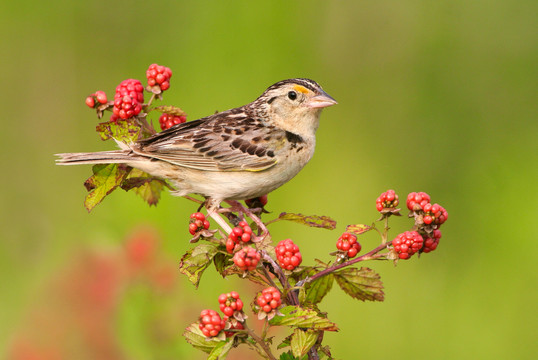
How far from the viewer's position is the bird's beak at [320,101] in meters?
4.70

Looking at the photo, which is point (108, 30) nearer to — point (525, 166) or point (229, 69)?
point (229, 69)

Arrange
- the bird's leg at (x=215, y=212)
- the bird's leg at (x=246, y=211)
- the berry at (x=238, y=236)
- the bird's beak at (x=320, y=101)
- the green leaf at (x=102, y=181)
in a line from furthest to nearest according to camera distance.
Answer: the bird's beak at (x=320, y=101) → the bird's leg at (x=215, y=212) → the bird's leg at (x=246, y=211) → the green leaf at (x=102, y=181) → the berry at (x=238, y=236)

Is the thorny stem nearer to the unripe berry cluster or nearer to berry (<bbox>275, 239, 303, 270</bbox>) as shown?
berry (<bbox>275, 239, 303, 270</bbox>)

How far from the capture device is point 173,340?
3721mm

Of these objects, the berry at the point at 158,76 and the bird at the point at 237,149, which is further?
the bird at the point at 237,149

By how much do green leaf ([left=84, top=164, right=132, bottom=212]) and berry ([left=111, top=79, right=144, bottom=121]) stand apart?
0.92 feet

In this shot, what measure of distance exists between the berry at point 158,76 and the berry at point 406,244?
4.89 feet

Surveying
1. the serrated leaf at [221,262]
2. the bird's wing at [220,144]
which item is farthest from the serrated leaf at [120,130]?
the serrated leaf at [221,262]

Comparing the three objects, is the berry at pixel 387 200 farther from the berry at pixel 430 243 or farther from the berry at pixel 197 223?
the berry at pixel 197 223

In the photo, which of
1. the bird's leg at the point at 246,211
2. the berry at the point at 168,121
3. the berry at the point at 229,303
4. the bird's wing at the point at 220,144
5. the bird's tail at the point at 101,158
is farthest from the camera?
the bird's wing at the point at 220,144

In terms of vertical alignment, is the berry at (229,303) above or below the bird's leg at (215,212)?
above

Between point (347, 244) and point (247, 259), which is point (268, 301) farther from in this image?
point (347, 244)

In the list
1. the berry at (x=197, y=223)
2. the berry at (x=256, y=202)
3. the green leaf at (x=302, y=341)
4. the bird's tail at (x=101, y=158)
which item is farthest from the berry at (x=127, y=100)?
the green leaf at (x=302, y=341)

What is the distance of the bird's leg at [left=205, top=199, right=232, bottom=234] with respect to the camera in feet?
13.5
